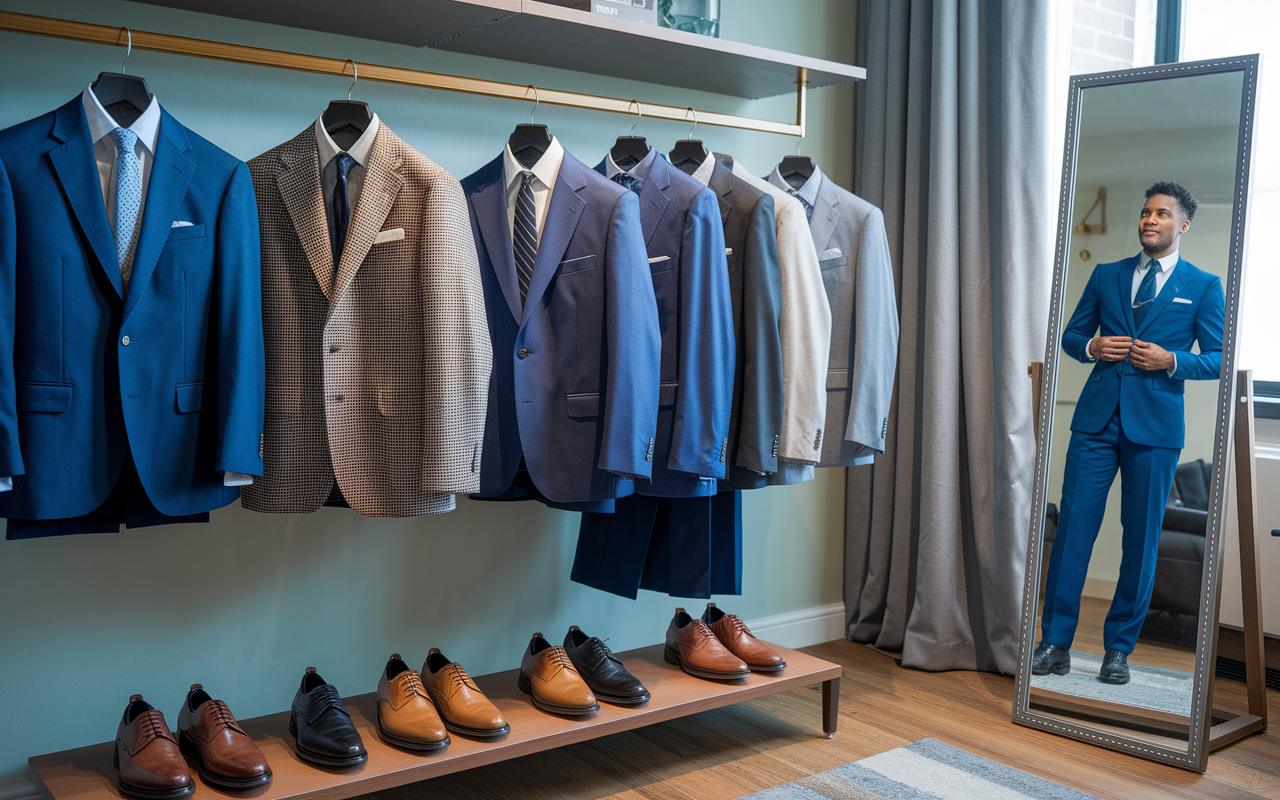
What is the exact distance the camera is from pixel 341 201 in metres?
1.99

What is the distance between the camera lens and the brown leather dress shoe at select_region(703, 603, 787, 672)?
8.18ft

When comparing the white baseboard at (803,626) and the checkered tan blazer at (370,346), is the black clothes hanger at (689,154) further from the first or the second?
the white baseboard at (803,626)

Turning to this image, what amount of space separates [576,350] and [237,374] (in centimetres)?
69

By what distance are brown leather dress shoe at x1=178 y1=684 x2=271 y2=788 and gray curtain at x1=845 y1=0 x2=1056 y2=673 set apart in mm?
2045

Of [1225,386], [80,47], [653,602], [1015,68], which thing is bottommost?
[653,602]

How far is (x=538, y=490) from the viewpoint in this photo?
2.11m

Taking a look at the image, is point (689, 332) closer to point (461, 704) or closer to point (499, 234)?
point (499, 234)

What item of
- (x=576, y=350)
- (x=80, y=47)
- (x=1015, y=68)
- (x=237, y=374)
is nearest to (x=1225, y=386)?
(x=1015, y=68)

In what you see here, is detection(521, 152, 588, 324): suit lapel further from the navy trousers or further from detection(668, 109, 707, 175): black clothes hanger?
the navy trousers

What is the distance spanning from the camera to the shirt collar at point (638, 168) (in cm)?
232

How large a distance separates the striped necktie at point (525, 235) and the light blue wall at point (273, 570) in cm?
44

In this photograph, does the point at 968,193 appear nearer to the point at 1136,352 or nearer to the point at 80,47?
the point at 1136,352

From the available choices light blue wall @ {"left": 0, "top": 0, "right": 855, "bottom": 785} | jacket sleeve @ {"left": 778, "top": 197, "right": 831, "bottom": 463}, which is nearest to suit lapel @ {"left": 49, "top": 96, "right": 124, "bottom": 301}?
light blue wall @ {"left": 0, "top": 0, "right": 855, "bottom": 785}

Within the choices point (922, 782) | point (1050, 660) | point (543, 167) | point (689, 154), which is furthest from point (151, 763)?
point (1050, 660)
